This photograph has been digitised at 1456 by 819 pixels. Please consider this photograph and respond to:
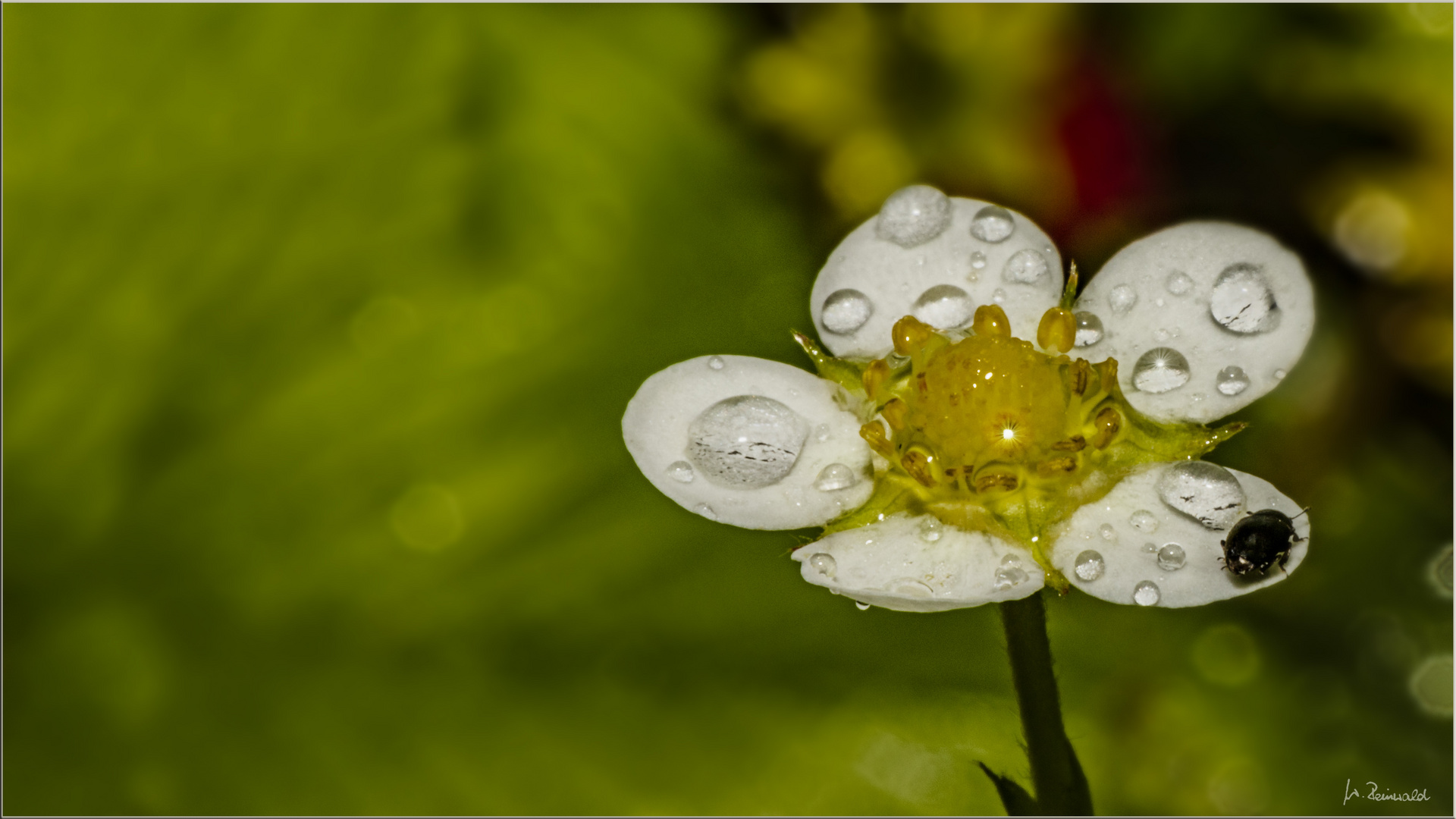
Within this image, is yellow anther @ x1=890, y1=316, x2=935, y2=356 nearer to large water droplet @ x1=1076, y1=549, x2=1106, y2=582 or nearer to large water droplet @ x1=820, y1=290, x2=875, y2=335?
large water droplet @ x1=820, y1=290, x2=875, y2=335

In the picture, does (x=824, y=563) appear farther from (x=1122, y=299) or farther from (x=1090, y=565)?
(x=1122, y=299)

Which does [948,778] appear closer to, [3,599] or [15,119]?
[3,599]

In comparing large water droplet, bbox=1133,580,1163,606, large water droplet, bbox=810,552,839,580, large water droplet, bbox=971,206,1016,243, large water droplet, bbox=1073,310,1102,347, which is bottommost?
large water droplet, bbox=1133,580,1163,606

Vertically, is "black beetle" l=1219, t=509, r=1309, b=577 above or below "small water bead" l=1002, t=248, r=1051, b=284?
below

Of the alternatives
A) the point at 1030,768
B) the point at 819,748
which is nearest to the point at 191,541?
the point at 819,748
